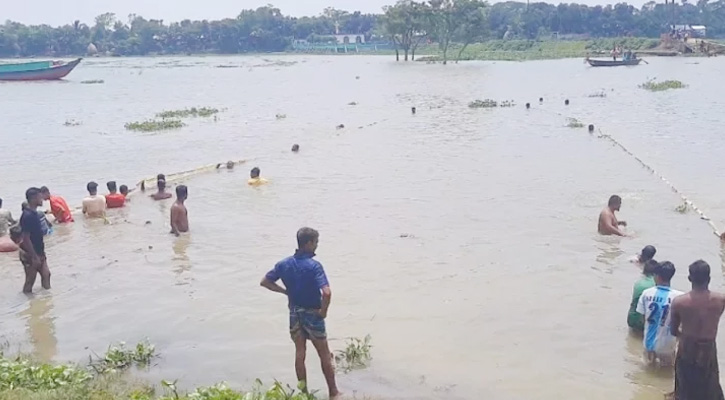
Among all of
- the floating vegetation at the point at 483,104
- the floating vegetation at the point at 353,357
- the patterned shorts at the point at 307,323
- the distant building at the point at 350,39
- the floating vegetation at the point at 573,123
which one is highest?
the distant building at the point at 350,39

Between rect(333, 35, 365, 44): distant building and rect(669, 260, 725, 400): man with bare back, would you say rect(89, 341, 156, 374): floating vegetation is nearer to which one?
rect(669, 260, 725, 400): man with bare back

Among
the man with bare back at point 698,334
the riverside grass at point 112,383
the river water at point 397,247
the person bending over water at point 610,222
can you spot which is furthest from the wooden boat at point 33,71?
the man with bare back at point 698,334

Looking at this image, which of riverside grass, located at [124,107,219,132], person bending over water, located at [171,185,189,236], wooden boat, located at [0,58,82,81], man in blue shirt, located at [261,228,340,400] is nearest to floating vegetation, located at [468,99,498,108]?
riverside grass, located at [124,107,219,132]

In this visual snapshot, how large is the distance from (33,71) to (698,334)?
256ft

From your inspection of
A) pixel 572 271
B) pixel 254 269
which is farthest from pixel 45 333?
pixel 572 271

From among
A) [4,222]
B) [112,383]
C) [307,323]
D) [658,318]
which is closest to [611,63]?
[4,222]

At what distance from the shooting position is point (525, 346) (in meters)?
8.95

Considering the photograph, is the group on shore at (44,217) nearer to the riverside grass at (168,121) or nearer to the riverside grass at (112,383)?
the riverside grass at (112,383)

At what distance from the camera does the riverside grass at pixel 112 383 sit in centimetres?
653

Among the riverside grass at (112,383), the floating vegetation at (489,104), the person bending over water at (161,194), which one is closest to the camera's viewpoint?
the riverside grass at (112,383)

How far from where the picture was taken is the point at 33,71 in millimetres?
75062

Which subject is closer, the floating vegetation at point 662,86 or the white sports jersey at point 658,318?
the white sports jersey at point 658,318

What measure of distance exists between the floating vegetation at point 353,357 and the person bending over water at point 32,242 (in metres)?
4.81

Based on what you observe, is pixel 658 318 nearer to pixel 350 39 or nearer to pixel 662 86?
pixel 662 86
